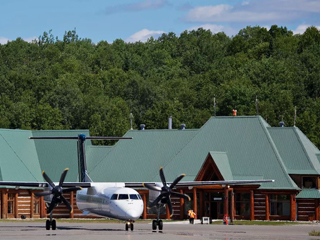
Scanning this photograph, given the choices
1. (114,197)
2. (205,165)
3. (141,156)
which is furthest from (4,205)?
(114,197)

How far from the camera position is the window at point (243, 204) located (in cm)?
9194

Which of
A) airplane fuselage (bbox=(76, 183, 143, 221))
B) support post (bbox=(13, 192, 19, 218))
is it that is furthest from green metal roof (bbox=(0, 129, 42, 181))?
airplane fuselage (bbox=(76, 183, 143, 221))

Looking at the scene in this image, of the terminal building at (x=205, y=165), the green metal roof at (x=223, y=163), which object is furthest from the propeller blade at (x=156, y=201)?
the green metal roof at (x=223, y=163)

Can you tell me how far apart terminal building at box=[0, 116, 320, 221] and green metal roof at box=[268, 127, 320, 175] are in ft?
0.33

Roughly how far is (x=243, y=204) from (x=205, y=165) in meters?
5.41

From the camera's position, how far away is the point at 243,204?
92.1 metres

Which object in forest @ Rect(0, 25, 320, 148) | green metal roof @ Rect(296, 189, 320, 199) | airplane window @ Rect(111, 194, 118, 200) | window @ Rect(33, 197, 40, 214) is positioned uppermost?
forest @ Rect(0, 25, 320, 148)

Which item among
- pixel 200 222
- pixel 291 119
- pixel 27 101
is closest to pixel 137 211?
pixel 200 222

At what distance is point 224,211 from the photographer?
89.7m

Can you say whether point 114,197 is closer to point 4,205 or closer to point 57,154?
point 4,205

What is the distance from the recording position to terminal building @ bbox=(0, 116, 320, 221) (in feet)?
300

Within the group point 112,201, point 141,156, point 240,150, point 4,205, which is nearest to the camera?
point 112,201

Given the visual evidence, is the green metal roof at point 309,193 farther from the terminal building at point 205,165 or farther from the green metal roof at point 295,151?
the green metal roof at point 295,151

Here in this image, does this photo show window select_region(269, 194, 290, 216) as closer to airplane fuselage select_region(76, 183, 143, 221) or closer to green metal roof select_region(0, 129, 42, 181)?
airplane fuselage select_region(76, 183, 143, 221)
